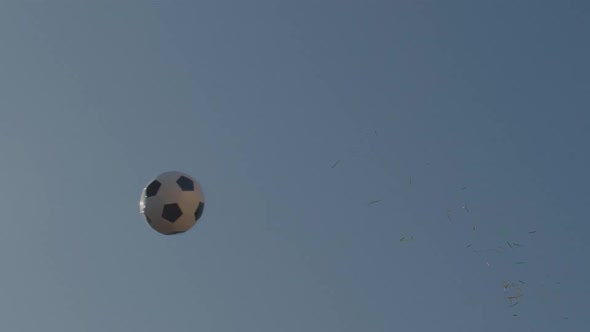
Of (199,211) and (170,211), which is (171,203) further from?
(199,211)

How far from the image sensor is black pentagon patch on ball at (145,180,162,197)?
83.7ft

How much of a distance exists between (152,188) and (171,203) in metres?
0.71

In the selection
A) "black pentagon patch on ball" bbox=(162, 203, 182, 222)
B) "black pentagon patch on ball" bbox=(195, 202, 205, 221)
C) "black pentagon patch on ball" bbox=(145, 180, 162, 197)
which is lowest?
"black pentagon patch on ball" bbox=(195, 202, 205, 221)

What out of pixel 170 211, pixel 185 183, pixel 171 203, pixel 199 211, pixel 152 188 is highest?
pixel 152 188

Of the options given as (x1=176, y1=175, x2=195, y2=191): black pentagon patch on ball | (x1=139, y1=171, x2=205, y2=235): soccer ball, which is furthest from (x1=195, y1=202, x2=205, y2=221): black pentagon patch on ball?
(x1=176, y1=175, x2=195, y2=191): black pentagon patch on ball

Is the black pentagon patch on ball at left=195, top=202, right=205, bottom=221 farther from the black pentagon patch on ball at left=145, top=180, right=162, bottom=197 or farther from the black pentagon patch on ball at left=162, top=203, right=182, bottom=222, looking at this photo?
the black pentagon patch on ball at left=145, top=180, right=162, bottom=197

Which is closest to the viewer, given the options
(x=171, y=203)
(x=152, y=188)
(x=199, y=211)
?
(x=171, y=203)

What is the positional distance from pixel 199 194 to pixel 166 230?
49.3 inches

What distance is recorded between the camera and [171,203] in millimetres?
25266

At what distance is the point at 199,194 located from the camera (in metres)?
25.9

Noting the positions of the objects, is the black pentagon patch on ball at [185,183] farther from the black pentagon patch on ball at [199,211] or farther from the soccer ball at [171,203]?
the black pentagon patch on ball at [199,211]

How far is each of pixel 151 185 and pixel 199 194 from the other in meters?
1.17

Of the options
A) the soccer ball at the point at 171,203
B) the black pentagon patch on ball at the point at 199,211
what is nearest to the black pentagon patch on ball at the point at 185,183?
the soccer ball at the point at 171,203

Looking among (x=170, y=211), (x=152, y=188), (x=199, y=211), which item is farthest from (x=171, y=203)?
(x=199, y=211)
